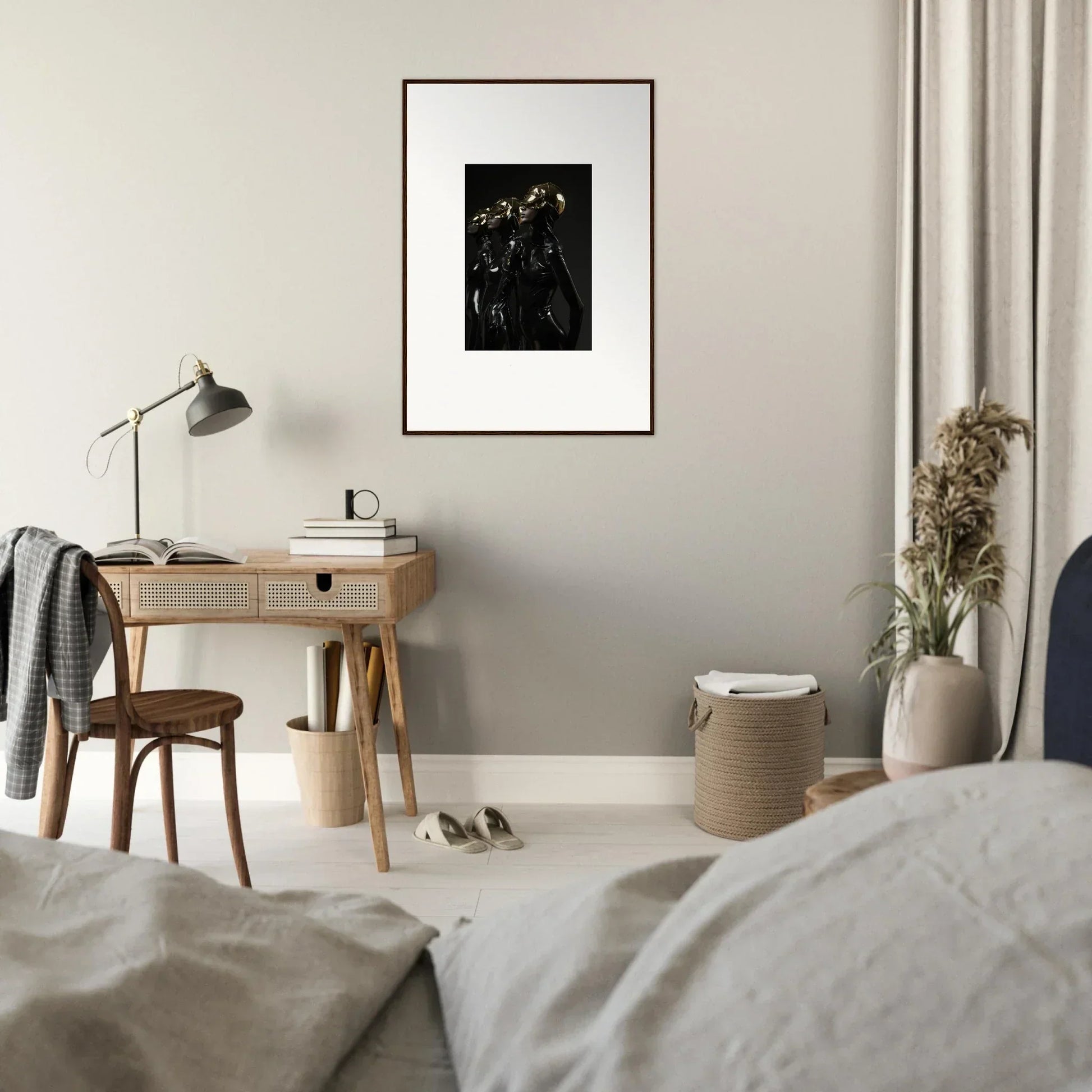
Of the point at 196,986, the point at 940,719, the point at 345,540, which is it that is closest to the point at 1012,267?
the point at 940,719

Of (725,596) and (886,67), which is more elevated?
(886,67)

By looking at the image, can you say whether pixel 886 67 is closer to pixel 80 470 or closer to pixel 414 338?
pixel 414 338

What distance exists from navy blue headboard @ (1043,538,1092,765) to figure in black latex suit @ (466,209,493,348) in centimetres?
188

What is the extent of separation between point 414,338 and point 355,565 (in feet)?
2.90

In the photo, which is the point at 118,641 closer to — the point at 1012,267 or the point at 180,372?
the point at 180,372

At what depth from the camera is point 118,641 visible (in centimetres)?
212

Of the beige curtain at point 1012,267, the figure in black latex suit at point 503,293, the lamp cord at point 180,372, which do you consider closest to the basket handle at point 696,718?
the beige curtain at point 1012,267

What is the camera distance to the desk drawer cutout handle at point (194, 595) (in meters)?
2.40

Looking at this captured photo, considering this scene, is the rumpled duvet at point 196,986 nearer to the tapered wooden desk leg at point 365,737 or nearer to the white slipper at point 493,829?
the tapered wooden desk leg at point 365,737

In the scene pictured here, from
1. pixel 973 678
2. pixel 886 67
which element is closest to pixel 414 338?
pixel 886 67

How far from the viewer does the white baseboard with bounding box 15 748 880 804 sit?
9.84 feet

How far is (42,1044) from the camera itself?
2.08ft

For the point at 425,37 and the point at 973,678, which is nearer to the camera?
the point at 973,678

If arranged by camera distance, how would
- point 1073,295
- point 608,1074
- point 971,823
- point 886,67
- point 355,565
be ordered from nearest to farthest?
point 608,1074
point 971,823
point 355,565
point 1073,295
point 886,67
